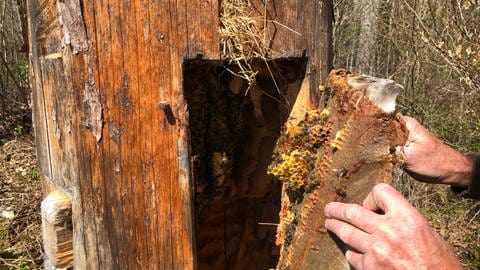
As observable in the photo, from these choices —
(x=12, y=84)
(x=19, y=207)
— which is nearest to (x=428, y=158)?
(x=19, y=207)

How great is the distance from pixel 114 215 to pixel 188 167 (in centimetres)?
38

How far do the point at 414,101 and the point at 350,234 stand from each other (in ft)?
18.4

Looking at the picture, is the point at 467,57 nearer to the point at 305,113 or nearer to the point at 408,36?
the point at 408,36

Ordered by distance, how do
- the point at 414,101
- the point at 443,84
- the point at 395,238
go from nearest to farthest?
the point at 395,238, the point at 414,101, the point at 443,84

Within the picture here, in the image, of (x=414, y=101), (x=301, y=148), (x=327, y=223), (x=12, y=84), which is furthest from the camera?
(x=12, y=84)

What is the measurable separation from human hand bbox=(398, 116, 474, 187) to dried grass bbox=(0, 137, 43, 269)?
13.9 ft

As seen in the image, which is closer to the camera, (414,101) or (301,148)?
(301,148)

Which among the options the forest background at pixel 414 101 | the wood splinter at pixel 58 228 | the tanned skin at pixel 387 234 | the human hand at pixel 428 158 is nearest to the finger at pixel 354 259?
the tanned skin at pixel 387 234

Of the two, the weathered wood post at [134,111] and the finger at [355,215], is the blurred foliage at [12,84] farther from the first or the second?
the finger at [355,215]

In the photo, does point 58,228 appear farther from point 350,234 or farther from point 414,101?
point 414,101

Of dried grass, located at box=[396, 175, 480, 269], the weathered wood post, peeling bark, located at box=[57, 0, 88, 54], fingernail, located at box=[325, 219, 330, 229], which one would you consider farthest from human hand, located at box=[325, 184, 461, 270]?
dried grass, located at box=[396, 175, 480, 269]

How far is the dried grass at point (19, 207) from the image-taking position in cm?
495

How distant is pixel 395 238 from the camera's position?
1.42 m

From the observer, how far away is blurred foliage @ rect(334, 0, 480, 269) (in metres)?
5.46
